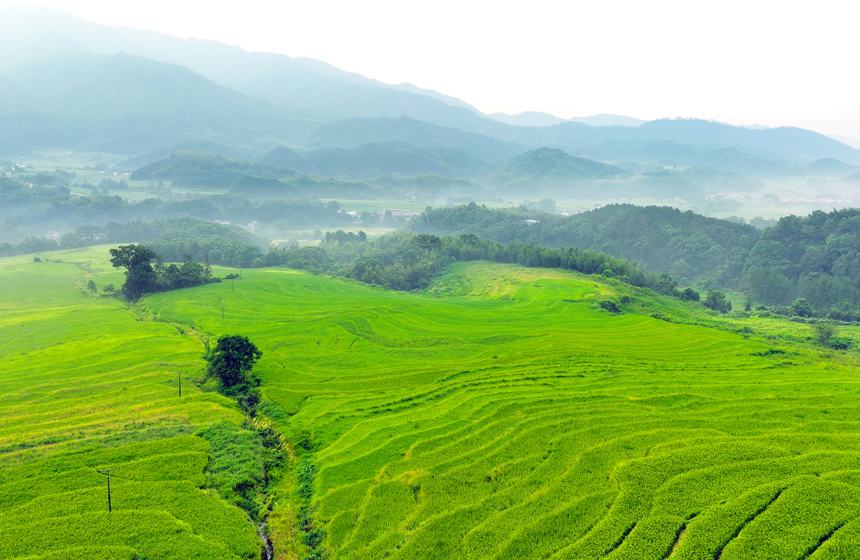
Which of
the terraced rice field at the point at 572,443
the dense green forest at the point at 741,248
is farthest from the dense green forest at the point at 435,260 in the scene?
the terraced rice field at the point at 572,443

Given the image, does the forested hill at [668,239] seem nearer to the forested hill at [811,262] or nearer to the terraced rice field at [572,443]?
the forested hill at [811,262]

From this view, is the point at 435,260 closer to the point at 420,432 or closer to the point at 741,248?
the point at 420,432

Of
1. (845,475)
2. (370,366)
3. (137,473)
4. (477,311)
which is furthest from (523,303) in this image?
(137,473)

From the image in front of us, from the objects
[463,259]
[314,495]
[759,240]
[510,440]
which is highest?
[759,240]

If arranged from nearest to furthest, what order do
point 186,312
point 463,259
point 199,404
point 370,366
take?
point 199,404
point 370,366
point 186,312
point 463,259

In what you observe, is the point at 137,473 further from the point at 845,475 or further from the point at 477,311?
the point at 477,311

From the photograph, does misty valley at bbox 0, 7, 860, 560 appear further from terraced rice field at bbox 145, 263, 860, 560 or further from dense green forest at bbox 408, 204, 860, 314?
dense green forest at bbox 408, 204, 860, 314

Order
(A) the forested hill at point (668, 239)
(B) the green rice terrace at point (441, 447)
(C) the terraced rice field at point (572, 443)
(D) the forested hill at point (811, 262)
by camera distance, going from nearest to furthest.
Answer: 1. (C) the terraced rice field at point (572, 443)
2. (B) the green rice terrace at point (441, 447)
3. (D) the forested hill at point (811, 262)
4. (A) the forested hill at point (668, 239)
